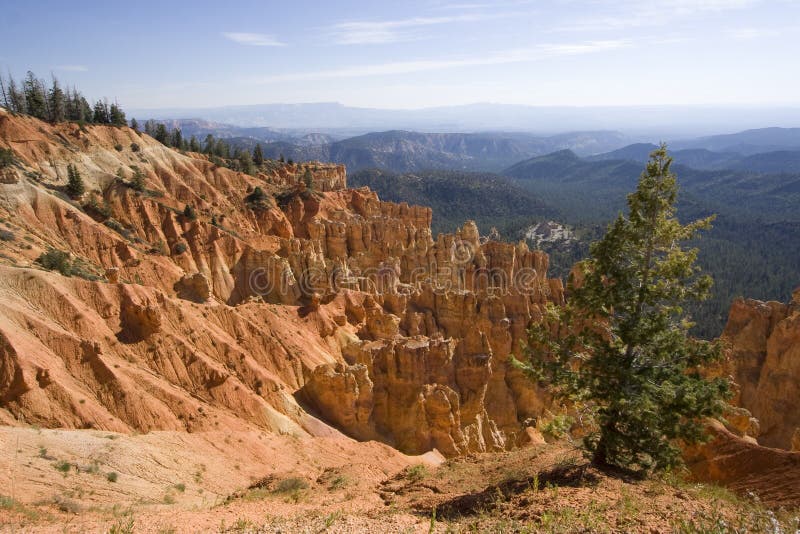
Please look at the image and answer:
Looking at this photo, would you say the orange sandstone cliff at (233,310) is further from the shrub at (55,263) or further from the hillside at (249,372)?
the shrub at (55,263)

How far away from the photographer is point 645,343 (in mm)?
11195

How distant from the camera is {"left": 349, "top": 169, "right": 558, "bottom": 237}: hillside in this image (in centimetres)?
A: 14625

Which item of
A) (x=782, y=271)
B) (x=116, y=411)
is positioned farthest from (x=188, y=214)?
(x=782, y=271)

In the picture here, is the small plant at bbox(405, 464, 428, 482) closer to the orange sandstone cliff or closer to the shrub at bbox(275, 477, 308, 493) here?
the shrub at bbox(275, 477, 308, 493)

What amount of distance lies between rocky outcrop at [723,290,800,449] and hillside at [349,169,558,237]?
324ft

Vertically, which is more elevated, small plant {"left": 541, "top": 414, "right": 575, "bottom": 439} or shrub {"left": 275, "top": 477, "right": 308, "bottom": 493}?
small plant {"left": 541, "top": 414, "right": 575, "bottom": 439}

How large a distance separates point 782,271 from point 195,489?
4057 inches

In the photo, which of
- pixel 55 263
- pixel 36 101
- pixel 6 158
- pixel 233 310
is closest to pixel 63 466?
pixel 233 310

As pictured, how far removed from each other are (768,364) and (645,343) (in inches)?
1182

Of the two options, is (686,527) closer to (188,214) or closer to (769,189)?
(188,214)

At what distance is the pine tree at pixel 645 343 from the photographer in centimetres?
1073

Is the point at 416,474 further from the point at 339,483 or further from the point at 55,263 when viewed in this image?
the point at 55,263

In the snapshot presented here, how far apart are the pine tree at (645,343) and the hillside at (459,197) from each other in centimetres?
12291

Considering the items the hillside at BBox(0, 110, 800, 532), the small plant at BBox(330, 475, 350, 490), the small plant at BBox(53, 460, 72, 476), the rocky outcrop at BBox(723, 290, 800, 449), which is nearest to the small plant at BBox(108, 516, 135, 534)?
the hillside at BBox(0, 110, 800, 532)
